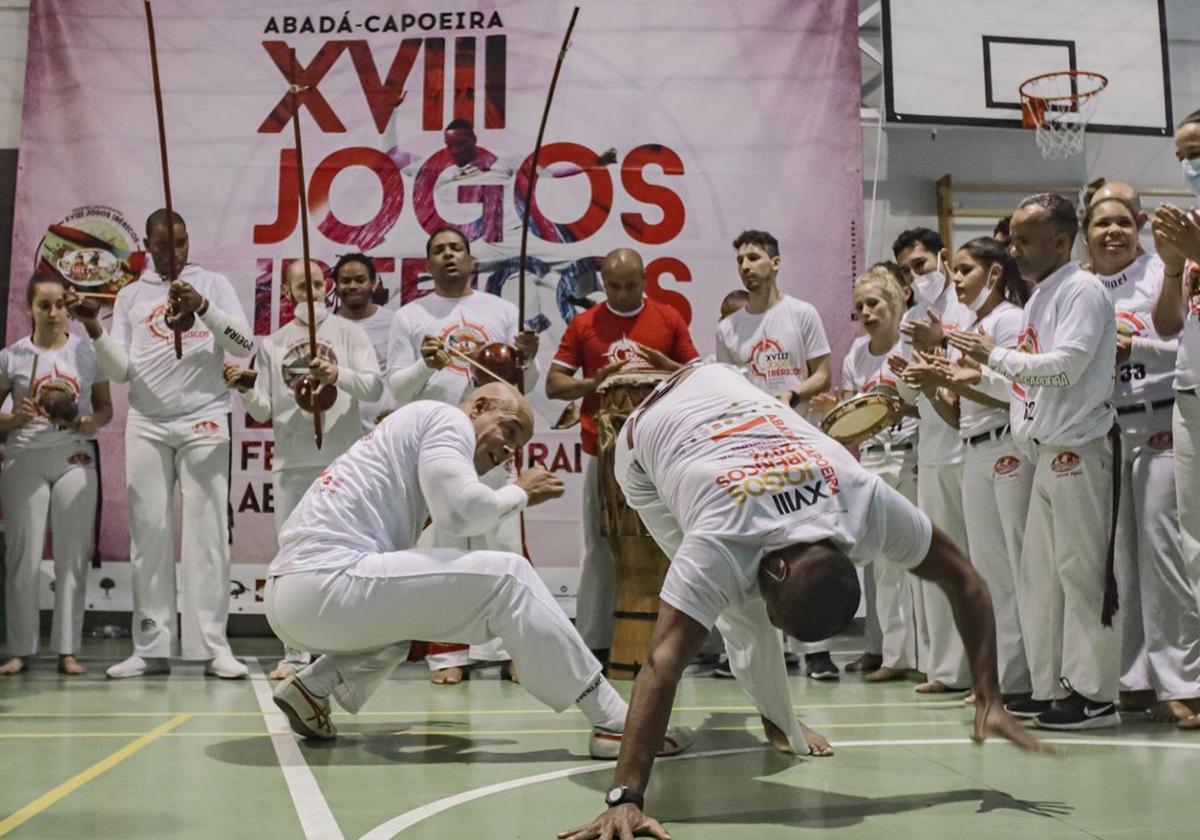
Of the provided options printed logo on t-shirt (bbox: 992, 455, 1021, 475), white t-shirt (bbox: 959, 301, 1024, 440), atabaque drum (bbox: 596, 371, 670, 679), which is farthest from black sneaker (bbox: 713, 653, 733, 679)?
printed logo on t-shirt (bbox: 992, 455, 1021, 475)

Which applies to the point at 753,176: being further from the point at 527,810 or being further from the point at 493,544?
the point at 527,810

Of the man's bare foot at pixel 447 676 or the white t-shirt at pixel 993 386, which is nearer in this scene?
the white t-shirt at pixel 993 386

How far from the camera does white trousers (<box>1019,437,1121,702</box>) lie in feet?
14.4

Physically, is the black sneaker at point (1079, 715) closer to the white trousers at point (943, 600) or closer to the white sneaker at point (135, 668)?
the white trousers at point (943, 600)

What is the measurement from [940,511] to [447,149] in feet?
14.5

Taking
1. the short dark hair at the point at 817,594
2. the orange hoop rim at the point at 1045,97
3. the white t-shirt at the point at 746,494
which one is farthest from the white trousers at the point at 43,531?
the orange hoop rim at the point at 1045,97

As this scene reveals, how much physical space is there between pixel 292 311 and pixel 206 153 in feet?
4.28

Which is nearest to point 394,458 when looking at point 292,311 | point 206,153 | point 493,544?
point 493,544

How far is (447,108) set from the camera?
823 centimetres

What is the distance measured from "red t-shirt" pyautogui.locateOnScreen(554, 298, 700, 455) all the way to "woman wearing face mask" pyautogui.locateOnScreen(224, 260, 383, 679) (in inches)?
43.7

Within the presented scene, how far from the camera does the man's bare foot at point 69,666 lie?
6.18 meters

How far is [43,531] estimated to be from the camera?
21.4ft

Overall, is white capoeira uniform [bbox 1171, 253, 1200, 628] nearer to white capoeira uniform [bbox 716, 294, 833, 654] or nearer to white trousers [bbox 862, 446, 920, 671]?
white trousers [bbox 862, 446, 920, 671]

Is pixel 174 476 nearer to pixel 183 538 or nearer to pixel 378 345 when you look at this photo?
pixel 183 538
